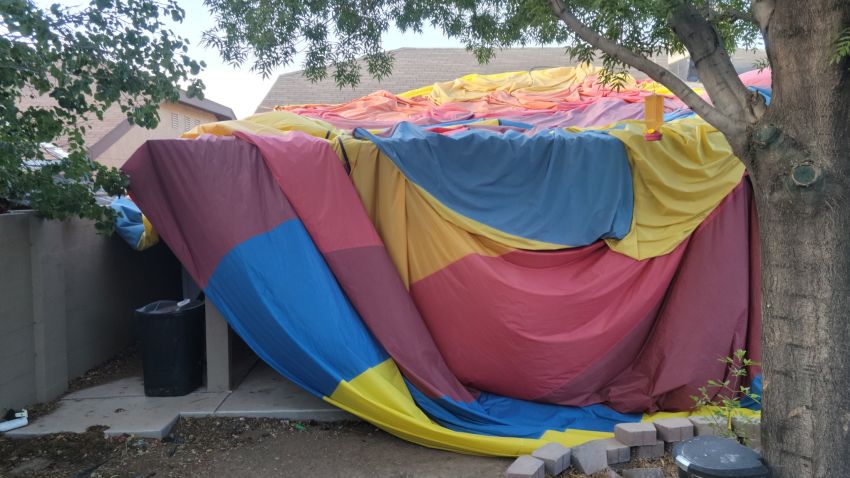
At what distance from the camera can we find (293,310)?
4.74 meters

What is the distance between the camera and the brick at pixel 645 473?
13.0ft

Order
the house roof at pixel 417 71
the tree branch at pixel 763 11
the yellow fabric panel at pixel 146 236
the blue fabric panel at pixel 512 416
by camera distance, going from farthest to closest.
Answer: the house roof at pixel 417 71 → the yellow fabric panel at pixel 146 236 → the blue fabric panel at pixel 512 416 → the tree branch at pixel 763 11

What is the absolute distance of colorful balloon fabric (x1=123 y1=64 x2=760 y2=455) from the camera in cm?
481

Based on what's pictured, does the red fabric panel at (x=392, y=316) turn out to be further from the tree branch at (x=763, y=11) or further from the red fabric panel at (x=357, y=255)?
the tree branch at (x=763, y=11)

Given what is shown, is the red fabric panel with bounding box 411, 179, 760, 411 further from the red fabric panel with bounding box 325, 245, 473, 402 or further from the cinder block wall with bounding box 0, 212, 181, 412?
the cinder block wall with bounding box 0, 212, 181, 412

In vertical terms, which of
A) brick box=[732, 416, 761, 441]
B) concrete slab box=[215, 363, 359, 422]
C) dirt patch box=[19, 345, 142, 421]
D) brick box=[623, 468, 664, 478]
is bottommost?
brick box=[623, 468, 664, 478]

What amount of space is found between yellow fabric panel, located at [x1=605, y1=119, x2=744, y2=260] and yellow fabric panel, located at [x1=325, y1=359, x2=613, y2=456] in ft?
5.68

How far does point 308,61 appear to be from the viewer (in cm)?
589

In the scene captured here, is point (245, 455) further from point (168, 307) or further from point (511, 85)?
point (511, 85)

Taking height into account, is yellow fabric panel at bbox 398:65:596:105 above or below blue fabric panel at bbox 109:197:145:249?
above

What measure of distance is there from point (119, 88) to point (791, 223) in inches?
163

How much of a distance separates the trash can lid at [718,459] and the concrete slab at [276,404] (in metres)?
2.87

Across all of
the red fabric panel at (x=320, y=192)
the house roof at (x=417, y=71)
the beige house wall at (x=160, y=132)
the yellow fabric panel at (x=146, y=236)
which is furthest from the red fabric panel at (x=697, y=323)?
the beige house wall at (x=160, y=132)

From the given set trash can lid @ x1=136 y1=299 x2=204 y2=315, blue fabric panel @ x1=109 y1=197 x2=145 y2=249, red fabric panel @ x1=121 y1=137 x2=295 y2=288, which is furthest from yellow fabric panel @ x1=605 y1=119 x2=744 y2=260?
blue fabric panel @ x1=109 y1=197 x2=145 y2=249
